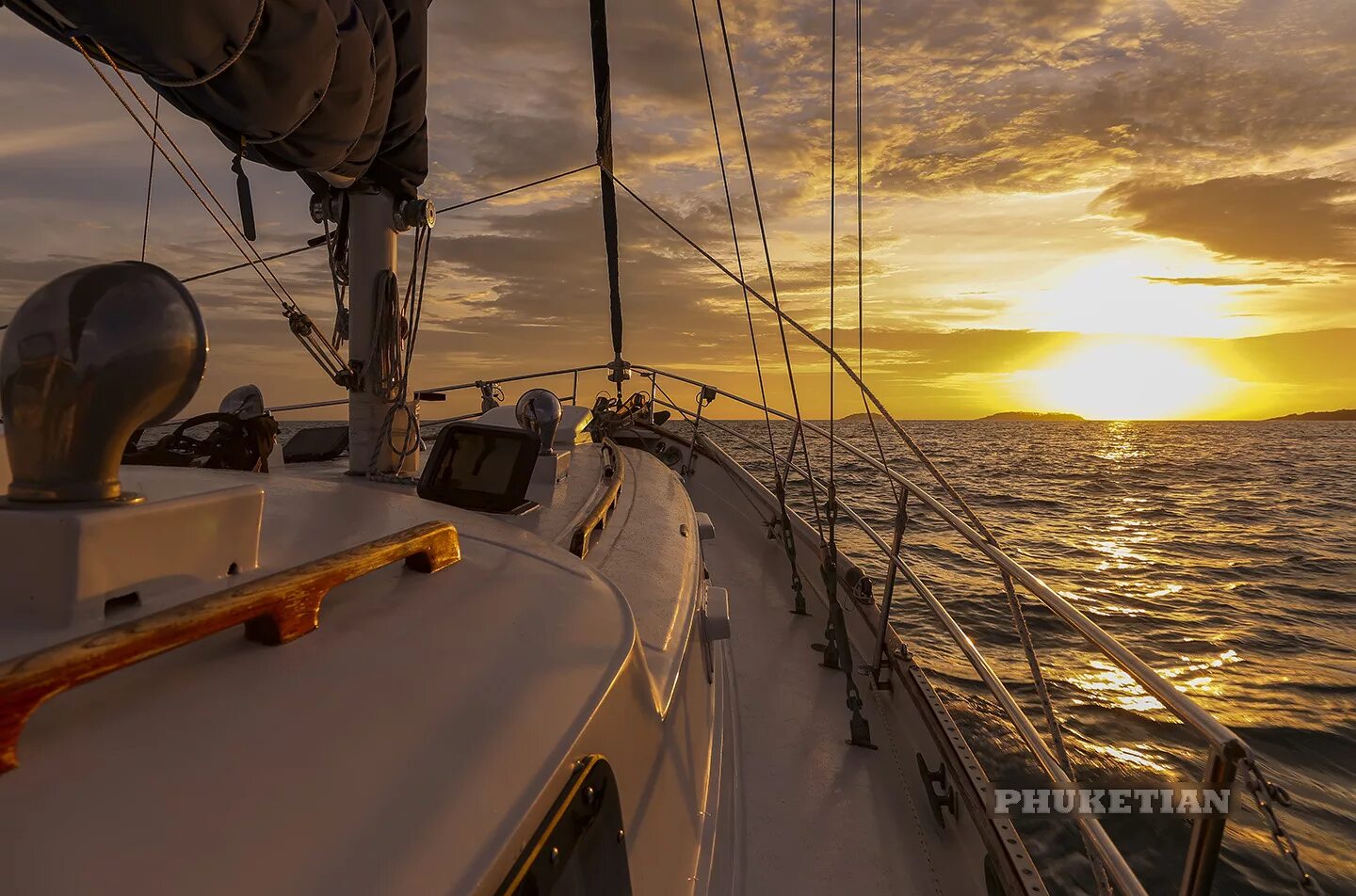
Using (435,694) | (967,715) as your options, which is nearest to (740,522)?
(967,715)

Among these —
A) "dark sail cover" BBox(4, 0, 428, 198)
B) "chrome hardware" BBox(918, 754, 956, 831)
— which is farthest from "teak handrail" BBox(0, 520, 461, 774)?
"chrome hardware" BBox(918, 754, 956, 831)

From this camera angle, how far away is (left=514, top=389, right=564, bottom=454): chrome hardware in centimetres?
392

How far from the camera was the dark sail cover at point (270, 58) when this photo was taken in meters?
1.54

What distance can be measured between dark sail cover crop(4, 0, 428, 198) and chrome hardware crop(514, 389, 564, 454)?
4.83 ft

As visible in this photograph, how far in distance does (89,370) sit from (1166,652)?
28.8ft

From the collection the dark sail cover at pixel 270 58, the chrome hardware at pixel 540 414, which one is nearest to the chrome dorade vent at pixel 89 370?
the dark sail cover at pixel 270 58

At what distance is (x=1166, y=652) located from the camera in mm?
7273

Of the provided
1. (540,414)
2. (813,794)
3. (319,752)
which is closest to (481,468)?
(540,414)

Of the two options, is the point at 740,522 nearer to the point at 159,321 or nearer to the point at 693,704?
the point at 693,704

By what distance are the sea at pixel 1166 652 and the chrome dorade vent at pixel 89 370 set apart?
1949 millimetres

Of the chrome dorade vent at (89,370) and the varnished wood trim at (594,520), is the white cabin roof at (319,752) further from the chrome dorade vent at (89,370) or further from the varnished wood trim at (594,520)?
the varnished wood trim at (594,520)

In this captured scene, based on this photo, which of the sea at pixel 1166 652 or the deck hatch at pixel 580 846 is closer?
the deck hatch at pixel 580 846

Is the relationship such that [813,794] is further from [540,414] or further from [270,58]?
[270,58]

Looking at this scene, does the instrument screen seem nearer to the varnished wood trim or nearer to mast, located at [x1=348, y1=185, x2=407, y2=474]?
the varnished wood trim
